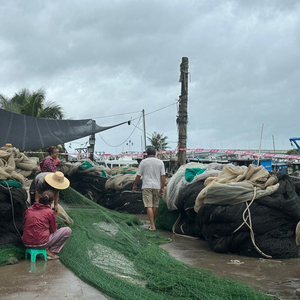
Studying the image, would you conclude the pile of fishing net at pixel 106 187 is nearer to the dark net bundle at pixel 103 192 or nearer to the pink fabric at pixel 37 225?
the dark net bundle at pixel 103 192

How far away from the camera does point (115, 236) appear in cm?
704

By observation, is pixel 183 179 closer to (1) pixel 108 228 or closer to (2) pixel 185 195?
(2) pixel 185 195

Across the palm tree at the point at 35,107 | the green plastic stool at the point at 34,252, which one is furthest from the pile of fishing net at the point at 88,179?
the palm tree at the point at 35,107

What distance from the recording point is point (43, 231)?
18.5ft

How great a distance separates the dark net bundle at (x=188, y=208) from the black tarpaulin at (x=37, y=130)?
752cm

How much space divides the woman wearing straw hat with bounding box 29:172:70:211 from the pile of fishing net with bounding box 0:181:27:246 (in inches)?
21.3

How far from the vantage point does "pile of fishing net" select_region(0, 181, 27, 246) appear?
6000mm

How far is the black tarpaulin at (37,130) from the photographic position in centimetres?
1388

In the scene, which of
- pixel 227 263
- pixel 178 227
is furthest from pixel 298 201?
pixel 178 227

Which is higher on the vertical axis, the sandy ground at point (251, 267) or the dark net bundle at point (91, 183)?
the dark net bundle at point (91, 183)

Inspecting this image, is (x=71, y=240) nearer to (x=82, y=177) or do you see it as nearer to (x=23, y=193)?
(x=23, y=193)

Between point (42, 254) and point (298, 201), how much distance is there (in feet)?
12.2

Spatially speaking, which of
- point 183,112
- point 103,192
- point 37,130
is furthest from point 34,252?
point 183,112

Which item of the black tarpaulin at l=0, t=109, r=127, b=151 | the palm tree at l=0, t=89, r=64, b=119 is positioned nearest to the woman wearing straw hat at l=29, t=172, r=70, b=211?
the black tarpaulin at l=0, t=109, r=127, b=151
